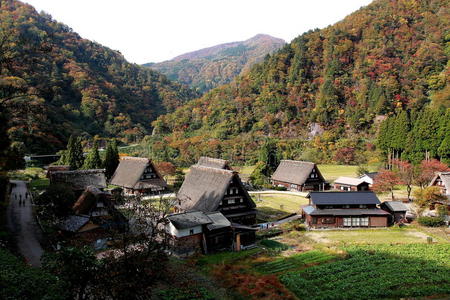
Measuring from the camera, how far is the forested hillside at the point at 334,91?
75562 millimetres

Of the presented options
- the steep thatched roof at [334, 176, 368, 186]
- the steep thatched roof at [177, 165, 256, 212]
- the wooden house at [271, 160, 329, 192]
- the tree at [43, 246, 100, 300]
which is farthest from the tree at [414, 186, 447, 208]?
the tree at [43, 246, 100, 300]

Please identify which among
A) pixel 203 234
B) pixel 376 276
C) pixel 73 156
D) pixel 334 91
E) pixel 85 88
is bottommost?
pixel 376 276

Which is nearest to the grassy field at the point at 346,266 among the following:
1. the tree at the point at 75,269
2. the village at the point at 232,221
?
the village at the point at 232,221

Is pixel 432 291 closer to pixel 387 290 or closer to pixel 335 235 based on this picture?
→ pixel 387 290

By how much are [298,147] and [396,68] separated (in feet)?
121

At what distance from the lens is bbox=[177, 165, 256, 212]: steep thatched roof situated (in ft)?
98.9

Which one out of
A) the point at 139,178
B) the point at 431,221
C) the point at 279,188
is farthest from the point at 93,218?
the point at 279,188

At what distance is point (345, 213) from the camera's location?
3144cm

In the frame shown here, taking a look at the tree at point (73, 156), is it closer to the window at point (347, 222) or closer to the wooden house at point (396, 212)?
the window at point (347, 222)

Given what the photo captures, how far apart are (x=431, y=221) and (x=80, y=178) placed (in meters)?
35.6

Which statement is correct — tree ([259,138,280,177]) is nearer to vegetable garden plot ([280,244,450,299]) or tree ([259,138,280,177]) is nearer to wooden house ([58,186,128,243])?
wooden house ([58,186,128,243])

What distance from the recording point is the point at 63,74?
96.8 meters

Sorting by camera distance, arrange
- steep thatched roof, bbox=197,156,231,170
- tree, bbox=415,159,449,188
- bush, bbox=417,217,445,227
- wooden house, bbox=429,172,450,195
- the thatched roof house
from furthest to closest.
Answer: steep thatched roof, bbox=197,156,231,170
tree, bbox=415,159,449,188
wooden house, bbox=429,172,450,195
bush, bbox=417,217,445,227
the thatched roof house

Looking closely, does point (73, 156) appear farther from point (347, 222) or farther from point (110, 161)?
point (347, 222)
